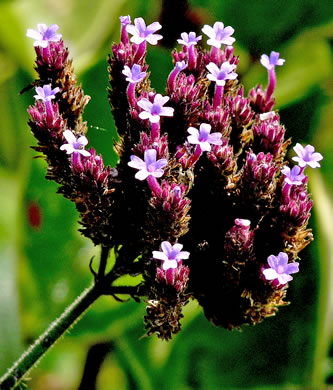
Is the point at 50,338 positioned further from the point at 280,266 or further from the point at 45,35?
the point at 45,35

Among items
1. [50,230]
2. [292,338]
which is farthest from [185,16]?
[292,338]

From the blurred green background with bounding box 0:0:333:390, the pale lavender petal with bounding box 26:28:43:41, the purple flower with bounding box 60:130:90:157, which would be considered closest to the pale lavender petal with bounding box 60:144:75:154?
Result: the purple flower with bounding box 60:130:90:157

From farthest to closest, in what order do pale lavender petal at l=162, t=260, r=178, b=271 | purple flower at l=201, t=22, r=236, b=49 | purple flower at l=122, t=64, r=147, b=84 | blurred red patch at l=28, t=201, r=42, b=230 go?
blurred red patch at l=28, t=201, r=42, b=230
purple flower at l=201, t=22, r=236, b=49
purple flower at l=122, t=64, r=147, b=84
pale lavender petal at l=162, t=260, r=178, b=271

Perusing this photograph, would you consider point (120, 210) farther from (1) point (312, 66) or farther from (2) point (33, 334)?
(1) point (312, 66)

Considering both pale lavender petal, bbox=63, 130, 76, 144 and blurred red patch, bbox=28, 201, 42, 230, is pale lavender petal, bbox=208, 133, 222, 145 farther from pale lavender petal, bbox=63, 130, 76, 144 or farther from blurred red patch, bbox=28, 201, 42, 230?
blurred red patch, bbox=28, 201, 42, 230

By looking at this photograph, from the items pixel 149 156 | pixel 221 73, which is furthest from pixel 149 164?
pixel 221 73

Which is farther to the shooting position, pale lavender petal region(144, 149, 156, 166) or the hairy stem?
the hairy stem

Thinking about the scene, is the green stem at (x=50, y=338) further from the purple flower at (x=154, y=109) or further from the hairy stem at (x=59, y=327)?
the purple flower at (x=154, y=109)

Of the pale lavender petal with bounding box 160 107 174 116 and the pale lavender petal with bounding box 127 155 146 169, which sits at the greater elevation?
the pale lavender petal with bounding box 160 107 174 116
